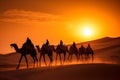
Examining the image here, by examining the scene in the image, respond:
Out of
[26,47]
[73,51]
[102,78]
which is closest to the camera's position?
[102,78]

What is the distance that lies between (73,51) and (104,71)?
21268 millimetres

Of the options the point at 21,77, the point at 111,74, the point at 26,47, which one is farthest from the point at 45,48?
the point at 111,74

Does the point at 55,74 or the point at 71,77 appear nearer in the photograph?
the point at 71,77

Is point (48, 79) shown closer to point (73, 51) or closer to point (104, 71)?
point (104, 71)

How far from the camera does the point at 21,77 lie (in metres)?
18.1

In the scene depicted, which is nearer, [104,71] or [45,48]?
[104,71]

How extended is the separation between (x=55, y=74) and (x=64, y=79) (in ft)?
6.01

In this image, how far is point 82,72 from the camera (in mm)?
17828

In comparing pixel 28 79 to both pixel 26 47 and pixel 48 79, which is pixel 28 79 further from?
pixel 26 47

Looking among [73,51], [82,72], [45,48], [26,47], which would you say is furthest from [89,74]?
[73,51]

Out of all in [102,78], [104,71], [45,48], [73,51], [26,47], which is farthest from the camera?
[73,51]

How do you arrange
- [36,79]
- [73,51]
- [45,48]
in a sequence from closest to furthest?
[36,79] < [45,48] < [73,51]

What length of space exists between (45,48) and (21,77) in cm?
1065

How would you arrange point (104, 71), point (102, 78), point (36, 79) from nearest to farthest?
1. point (102, 78)
2. point (36, 79)
3. point (104, 71)
